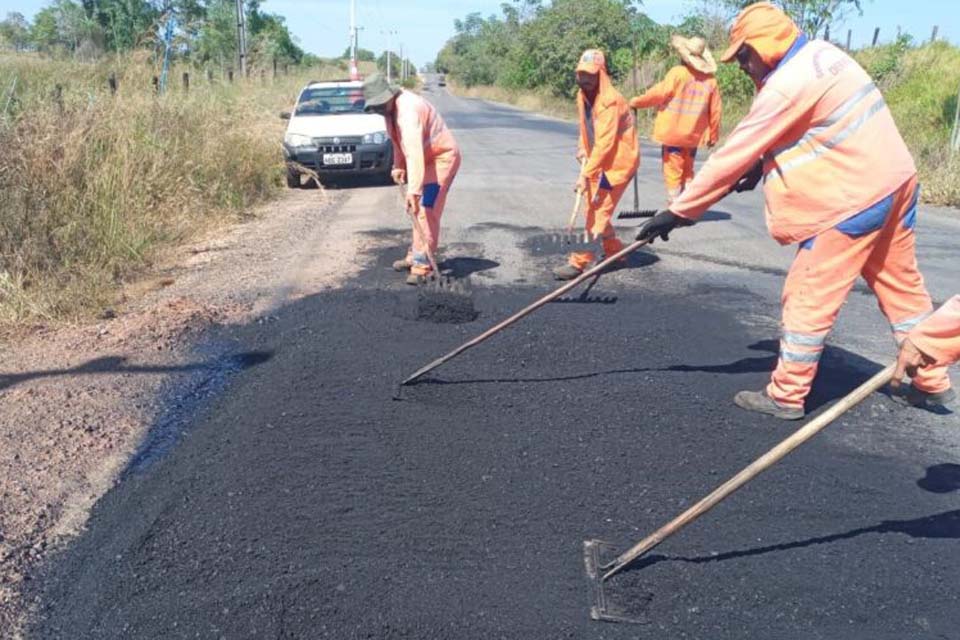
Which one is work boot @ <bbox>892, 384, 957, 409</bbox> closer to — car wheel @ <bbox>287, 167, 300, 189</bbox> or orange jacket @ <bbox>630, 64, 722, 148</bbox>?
orange jacket @ <bbox>630, 64, 722, 148</bbox>

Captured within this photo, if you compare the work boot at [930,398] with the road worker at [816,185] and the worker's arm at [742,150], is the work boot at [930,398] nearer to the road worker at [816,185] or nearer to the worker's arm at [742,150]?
the road worker at [816,185]

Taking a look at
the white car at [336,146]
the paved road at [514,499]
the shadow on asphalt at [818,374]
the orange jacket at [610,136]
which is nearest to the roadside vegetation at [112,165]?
the white car at [336,146]

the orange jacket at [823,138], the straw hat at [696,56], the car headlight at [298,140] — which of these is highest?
the straw hat at [696,56]

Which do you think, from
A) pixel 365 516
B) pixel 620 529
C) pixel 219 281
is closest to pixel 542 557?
pixel 620 529

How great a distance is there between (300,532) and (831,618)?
5.73 feet

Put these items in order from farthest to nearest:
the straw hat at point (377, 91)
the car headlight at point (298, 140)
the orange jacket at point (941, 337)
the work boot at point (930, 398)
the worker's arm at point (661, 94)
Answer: the car headlight at point (298, 140) < the worker's arm at point (661, 94) < the straw hat at point (377, 91) < the work boot at point (930, 398) < the orange jacket at point (941, 337)


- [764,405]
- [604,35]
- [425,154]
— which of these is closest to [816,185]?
[764,405]

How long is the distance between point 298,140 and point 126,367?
7521 millimetres

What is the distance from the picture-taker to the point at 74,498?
313 centimetres

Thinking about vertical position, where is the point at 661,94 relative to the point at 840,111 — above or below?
above

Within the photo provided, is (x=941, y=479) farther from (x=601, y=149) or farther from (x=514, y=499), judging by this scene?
(x=601, y=149)

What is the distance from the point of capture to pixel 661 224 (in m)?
3.78

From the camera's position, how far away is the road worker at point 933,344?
7.41 ft

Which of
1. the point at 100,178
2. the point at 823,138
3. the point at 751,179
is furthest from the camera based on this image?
the point at 100,178
